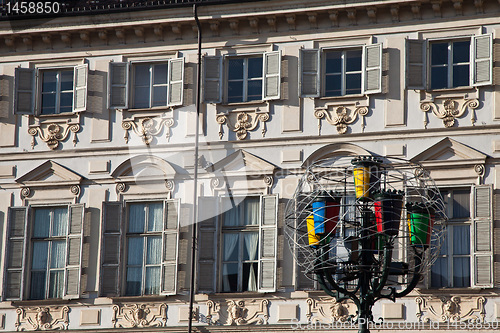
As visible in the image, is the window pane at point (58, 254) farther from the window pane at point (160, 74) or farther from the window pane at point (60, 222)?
the window pane at point (160, 74)

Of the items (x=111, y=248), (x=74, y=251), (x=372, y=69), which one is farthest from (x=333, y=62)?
(x=74, y=251)

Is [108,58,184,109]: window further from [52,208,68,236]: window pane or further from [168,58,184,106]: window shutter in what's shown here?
[52,208,68,236]: window pane

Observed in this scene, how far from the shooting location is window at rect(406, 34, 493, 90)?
1681cm

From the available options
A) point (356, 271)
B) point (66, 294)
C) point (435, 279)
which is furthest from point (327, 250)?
point (66, 294)

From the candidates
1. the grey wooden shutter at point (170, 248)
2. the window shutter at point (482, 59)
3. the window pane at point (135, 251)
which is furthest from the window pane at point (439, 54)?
the window pane at point (135, 251)

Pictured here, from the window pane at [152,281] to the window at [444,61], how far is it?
5573mm

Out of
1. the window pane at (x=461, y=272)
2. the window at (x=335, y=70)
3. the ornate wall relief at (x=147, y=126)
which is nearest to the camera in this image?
the window pane at (x=461, y=272)

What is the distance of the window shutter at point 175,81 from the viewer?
17953 millimetres

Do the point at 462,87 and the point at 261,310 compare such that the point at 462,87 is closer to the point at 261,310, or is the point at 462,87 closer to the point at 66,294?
the point at 261,310

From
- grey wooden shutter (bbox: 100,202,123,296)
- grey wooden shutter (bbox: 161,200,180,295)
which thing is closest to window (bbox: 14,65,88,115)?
grey wooden shutter (bbox: 100,202,123,296)

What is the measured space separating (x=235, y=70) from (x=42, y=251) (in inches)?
194

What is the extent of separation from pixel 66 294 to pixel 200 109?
13.6 ft

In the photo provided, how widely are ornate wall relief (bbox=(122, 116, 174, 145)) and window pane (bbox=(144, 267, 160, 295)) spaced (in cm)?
236

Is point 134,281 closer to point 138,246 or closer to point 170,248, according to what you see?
point 138,246
